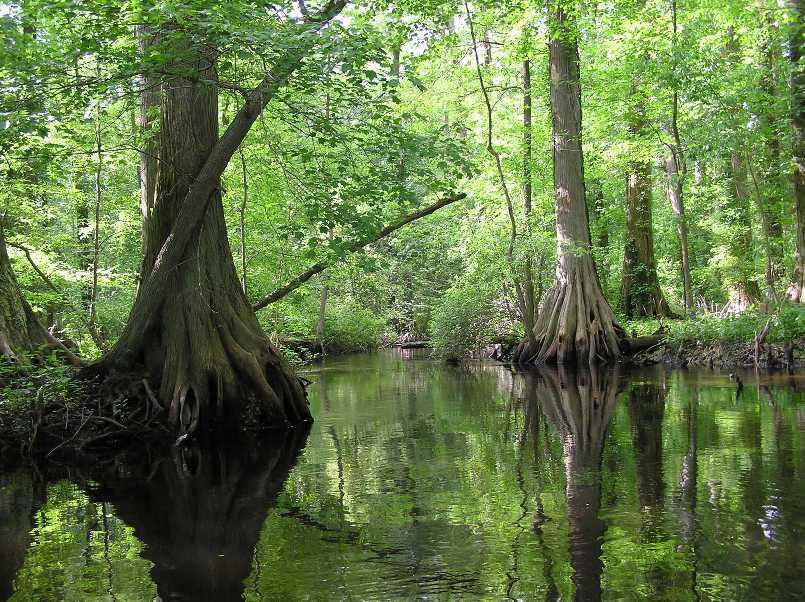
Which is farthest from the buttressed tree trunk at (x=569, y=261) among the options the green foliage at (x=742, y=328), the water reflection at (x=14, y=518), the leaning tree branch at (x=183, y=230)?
the water reflection at (x=14, y=518)

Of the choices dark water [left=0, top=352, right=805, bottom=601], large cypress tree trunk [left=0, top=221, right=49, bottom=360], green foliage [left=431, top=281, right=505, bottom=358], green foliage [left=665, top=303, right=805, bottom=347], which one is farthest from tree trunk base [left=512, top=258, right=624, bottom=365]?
large cypress tree trunk [left=0, top=221, right=49, bottom=360]

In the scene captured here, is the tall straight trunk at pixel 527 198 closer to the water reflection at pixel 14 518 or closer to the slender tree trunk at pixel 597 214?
the slender tree trunk at pixel 597 214

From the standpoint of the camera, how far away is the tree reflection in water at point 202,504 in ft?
13.5

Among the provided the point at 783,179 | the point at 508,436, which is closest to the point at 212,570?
the point at 508,436

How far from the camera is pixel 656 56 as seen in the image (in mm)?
14805

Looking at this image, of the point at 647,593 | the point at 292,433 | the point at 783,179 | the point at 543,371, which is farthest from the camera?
the point at 783,179

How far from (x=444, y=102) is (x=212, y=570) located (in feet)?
60.7

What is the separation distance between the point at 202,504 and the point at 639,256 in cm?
1604

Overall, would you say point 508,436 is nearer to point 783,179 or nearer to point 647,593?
point 647,593

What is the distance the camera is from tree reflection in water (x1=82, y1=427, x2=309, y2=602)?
13.5 feet

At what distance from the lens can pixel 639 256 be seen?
64.8 ft

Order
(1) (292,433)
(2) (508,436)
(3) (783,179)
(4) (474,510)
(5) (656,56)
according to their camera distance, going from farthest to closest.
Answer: (3) (783,179)
(5) (656,56)
(1) (292,433)
(2) (508,436)
(4) (474,510)

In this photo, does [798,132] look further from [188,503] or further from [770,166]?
[188,503]

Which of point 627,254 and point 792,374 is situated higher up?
point 627,254
